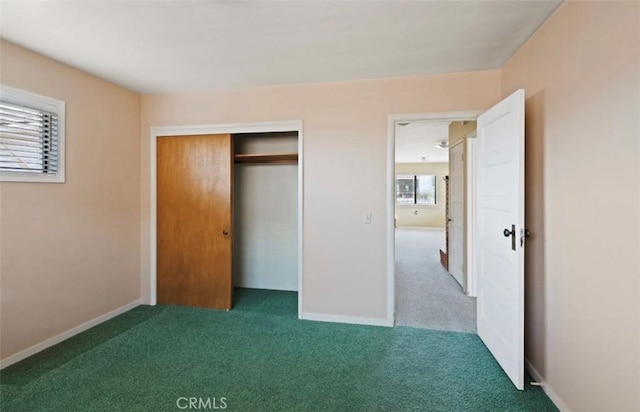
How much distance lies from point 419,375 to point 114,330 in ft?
9.19

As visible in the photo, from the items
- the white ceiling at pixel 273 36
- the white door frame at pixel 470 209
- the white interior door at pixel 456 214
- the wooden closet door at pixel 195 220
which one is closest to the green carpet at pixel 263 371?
the wooden closet door at pixel 195 220

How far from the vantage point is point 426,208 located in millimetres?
11164

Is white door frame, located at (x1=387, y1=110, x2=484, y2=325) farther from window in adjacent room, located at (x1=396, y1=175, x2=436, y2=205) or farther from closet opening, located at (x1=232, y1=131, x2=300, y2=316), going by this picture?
window in adjacent room, located at (x1=396, y1=175, x2=436, y2=205)

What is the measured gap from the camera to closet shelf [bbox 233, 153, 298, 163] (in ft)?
11.9

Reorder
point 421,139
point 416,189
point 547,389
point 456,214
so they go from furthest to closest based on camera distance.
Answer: point 416,189 < point 421,139 < point 456,214 < point 547,389

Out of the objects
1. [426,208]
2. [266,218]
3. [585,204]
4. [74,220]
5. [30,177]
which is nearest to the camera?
[585,204]

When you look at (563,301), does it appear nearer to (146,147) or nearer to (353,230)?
(353,230)

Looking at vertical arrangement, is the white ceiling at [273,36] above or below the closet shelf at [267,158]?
above

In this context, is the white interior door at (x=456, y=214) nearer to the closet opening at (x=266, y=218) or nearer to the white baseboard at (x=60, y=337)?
the closet opening at (x=266, y=218)

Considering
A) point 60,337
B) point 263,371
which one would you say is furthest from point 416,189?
point 60,337

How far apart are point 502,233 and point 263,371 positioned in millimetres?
2045

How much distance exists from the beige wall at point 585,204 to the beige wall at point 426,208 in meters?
9.18

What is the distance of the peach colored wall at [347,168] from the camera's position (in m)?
2.96

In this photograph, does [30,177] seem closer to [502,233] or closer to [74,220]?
[74,220]
